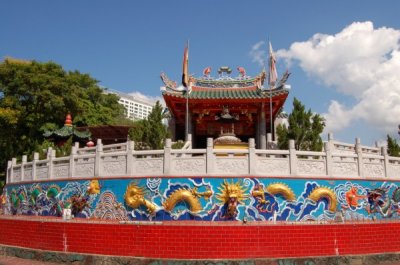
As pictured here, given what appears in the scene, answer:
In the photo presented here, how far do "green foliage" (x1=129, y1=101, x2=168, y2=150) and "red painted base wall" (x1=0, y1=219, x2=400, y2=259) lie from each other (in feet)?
17.7

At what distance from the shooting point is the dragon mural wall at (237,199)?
11.3 meters

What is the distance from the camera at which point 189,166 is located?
38.0ft

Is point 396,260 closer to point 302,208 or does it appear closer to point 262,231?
point 302,208

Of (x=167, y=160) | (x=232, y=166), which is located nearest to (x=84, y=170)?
(x=167, y=160)

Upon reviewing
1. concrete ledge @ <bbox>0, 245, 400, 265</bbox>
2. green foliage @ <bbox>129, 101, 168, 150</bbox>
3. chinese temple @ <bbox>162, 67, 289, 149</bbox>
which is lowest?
concrete ledge @ <bbox>0, 245, 400, 265</bbox>

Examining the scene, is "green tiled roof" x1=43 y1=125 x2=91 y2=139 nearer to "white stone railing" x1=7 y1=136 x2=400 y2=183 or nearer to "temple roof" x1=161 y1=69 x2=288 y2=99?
"temple roof" x1=161 y1=69 x2=288 y2=99

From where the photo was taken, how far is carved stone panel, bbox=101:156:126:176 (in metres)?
A: 12.2

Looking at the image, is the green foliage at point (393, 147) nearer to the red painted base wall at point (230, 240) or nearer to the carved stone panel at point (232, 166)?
the red painted base wall at point (230, 240)

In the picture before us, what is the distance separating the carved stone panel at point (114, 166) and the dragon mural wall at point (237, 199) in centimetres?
27

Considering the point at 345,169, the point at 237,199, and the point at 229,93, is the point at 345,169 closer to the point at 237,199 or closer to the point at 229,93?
the point at 237,199

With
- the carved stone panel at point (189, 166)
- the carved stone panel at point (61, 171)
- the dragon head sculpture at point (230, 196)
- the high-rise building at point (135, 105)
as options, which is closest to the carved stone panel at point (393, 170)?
the dragon head sculpture at point (230, 196)

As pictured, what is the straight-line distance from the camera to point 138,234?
428 inches

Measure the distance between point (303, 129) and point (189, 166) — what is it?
7163 mm

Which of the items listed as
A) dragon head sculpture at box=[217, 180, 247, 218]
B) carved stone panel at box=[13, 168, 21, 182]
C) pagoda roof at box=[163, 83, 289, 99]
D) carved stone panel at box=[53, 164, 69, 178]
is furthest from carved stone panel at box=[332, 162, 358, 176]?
carved stone panel at box=[13, 168, 21, 182]
